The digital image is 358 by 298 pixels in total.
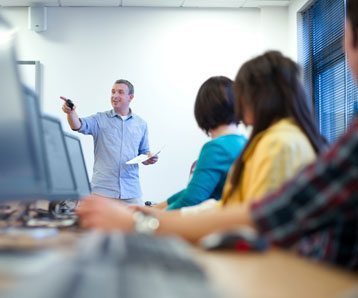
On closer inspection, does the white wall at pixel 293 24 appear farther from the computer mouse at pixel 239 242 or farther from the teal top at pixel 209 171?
the computer mouse at pixel 239 242

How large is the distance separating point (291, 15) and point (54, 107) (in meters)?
2.60

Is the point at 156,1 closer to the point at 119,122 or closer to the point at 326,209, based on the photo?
the point at 119,122

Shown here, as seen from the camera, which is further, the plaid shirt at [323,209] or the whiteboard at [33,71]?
the whiteboard at [33,71]

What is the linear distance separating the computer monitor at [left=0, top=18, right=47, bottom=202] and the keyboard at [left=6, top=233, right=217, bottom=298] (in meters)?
0.48

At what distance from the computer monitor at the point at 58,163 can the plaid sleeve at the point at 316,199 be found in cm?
118

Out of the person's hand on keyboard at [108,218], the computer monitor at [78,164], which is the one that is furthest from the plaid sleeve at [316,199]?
the computer monitor at [78,164]

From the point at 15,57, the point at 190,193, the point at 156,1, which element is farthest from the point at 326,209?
the point at 156,1

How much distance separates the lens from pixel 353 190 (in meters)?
0.90

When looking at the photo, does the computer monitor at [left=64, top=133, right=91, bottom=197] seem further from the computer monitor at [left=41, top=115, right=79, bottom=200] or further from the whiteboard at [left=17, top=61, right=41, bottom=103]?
the whiteboard at [left=17, top=61, right=41, bottom=103]

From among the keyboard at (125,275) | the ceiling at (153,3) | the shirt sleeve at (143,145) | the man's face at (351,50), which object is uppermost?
the ceiling at (153,3)

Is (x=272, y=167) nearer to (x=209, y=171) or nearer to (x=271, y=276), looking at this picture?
(x=271, y=276)

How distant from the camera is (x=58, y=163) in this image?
2254 millimetres

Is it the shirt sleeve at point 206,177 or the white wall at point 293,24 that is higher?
the white wall at point 293,24

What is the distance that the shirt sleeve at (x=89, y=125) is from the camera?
432 centimetres
